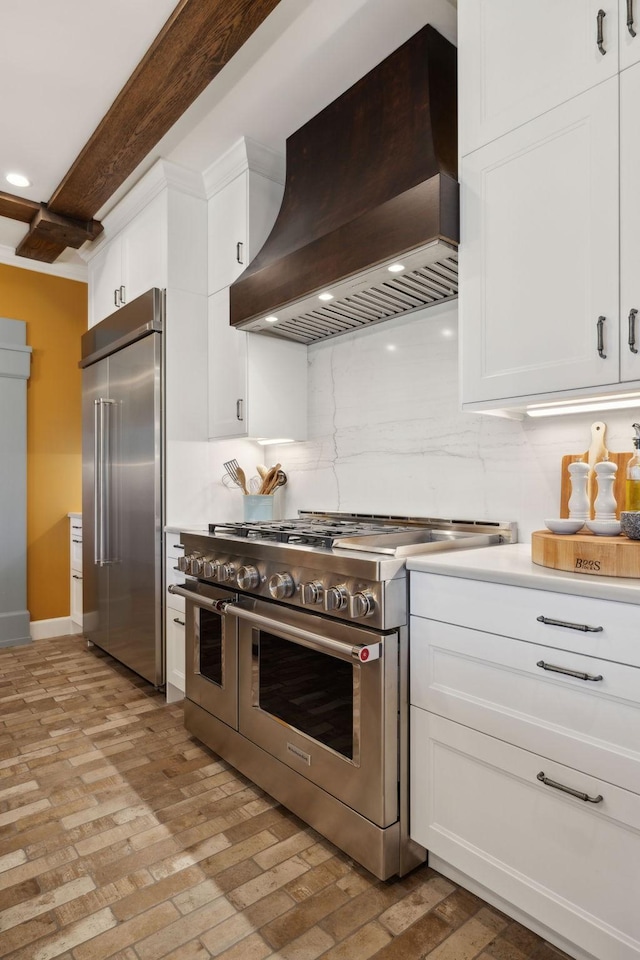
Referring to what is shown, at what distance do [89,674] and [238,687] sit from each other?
5.55ft

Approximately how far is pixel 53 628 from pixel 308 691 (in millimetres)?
3162

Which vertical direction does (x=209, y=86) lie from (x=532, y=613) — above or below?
above

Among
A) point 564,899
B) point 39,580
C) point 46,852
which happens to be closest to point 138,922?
point 46,852

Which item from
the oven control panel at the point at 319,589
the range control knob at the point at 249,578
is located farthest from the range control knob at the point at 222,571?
the range control knob at the point at 249,578

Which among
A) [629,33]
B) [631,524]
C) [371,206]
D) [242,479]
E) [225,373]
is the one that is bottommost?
[631,524]

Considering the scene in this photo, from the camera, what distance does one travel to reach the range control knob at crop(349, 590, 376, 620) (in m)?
1.55

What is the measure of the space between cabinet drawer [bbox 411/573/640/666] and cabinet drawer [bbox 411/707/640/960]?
282 mm

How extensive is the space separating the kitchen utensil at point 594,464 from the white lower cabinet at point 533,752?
1.88 feet

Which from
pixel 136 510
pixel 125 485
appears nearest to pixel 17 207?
pixel 125 485

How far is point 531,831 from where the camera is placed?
1.32 meters

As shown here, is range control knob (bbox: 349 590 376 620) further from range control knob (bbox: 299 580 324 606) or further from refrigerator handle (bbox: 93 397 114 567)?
refrigerator handle (bbox: 93 397 114 567)

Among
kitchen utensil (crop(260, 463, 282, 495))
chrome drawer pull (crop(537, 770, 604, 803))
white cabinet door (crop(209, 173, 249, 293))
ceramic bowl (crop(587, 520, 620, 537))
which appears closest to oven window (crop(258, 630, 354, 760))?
chrome drawer pull (crop(537, 770, 604, 803))

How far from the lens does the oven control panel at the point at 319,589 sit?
5.10ft

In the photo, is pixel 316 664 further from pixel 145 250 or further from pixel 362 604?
pixel 145 250
